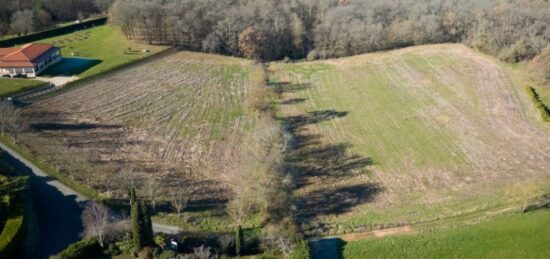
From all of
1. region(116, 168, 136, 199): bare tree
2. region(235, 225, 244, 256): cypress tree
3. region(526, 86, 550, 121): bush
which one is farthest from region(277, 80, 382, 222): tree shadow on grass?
region(526, 86, 550, 121): bush

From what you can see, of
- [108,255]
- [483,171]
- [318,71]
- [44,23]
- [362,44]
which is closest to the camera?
[108,255]

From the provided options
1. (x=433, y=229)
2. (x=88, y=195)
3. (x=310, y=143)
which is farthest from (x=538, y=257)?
(x=88, y=195)

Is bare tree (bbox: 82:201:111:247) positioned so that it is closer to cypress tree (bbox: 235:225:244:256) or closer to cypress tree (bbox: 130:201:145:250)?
cypress tree (bbox: 130:201:145:250)

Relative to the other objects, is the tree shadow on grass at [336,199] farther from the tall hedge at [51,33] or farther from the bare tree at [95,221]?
the tall hedge at [51,33]

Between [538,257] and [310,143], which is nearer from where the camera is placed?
[538,257]

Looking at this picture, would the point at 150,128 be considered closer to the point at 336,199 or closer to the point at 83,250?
the point at 83,250

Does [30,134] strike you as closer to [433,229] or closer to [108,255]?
[108,255]
